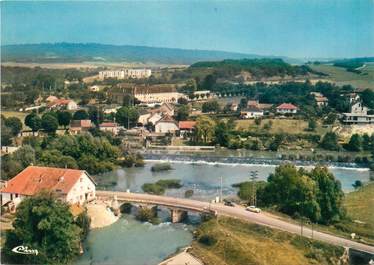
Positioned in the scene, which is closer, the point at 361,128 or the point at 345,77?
the point at 361,128

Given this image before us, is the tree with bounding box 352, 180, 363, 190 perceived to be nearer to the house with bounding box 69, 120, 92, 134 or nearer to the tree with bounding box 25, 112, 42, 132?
the house with bounding box 69, 120, 92, 134

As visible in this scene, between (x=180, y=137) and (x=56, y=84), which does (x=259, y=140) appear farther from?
(x=56, y=84)

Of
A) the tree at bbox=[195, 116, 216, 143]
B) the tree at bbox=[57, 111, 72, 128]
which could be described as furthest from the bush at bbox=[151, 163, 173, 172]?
the tree at bbox=[57, 111, 72, 128]

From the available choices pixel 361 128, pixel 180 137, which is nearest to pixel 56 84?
pixel 180 137

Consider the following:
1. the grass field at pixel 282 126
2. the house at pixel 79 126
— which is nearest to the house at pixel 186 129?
the grass field at pixel 282 126

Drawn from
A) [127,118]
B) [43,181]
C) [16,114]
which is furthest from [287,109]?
[43,181]

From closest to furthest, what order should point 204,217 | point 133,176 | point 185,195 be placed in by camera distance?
point 204,217 → point 185,195 → point 133,176

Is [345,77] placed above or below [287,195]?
above

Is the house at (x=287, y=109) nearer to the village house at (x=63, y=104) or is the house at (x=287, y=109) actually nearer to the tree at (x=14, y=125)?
the village house at (x=63, y=104)
